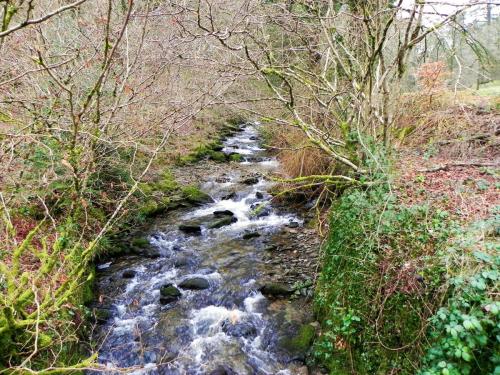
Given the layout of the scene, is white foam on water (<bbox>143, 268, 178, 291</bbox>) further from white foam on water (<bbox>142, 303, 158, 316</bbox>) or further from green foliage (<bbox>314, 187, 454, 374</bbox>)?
green foliage (<bbox>314, 187, 454, 374</bbox>)

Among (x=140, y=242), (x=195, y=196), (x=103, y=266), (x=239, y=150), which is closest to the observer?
(x=103, y=266)

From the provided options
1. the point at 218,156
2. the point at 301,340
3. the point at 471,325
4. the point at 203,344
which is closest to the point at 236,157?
the point at 218,156

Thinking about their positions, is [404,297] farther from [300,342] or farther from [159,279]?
[159,279]

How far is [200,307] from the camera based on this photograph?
252 inches

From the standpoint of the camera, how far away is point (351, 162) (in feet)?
18.6

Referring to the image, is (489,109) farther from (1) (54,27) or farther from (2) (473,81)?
(2) (473,81)

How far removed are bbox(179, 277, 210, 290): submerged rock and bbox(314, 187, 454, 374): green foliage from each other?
2674 mm

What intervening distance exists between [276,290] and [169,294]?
2.06 meters

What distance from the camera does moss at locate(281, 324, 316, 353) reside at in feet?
17.0

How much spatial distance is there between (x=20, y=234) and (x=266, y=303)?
15.2 feet

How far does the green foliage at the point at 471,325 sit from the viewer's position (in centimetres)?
289

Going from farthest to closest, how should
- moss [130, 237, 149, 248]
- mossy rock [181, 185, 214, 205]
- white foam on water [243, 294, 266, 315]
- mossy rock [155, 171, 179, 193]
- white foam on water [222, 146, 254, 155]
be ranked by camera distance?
white foam on water [222, 146, 254, 155] → mossy rock [155, 171, 179, 193] → mossy rock [181, 185, 214, 205] → moss [130, 237, 149, 248] → white foam on water [243, 294, 266, 315]

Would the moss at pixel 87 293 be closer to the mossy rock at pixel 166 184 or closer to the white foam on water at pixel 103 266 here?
the white foam on water at pixel 103 266

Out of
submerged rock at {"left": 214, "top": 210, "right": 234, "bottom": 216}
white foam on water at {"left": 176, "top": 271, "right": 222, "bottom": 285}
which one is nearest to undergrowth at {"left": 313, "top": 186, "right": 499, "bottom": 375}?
white foam on water at {"left": 176, "top": 271, "right": 222, "bottom": 285}
